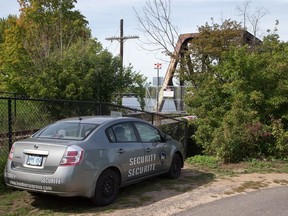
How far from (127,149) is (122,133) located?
334 mm

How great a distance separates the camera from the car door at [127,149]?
696 cm

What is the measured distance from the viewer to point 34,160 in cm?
629

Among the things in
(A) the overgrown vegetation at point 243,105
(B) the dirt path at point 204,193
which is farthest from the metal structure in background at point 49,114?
(B) the dirt path at point 204,193

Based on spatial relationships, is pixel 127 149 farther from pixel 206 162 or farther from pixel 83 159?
pixel 206 162

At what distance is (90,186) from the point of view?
6.24 metres

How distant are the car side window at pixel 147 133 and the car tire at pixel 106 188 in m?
1.26

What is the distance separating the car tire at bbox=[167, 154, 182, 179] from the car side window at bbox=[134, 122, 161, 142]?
0.81 meters

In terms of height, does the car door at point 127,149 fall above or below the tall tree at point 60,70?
below

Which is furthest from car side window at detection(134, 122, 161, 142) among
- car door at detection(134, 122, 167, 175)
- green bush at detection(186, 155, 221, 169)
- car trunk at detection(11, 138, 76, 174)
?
green bush at detection(186, 155, 221, 169)

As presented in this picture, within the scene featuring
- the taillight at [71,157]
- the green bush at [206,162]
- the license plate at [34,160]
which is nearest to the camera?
the taillight at [71,157]

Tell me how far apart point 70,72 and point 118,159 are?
440 inches

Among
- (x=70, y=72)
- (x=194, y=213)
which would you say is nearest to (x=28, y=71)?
(x=70, y=72)

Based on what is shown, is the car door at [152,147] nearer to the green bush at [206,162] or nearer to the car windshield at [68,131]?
the car windshield at [68,131]

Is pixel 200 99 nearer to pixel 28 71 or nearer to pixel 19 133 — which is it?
pixel 19 133
